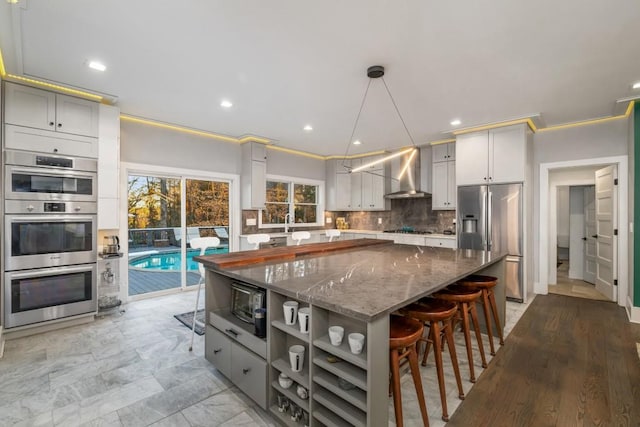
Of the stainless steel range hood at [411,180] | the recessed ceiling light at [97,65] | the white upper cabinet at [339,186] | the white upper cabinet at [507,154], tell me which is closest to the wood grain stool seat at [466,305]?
the white upper cabinet at [507,154]

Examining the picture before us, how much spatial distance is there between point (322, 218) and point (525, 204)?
157 inches

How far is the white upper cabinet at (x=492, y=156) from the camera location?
4.20 m

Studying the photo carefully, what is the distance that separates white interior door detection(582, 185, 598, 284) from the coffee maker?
752cm

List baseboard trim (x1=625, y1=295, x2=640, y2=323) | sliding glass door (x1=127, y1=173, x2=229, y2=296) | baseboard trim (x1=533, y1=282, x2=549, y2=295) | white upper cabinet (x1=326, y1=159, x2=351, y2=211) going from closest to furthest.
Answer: baseboard trim (x1=625, y1=295, x2=640, y2=323) < sliding glass door (x1=127, y1=173, x2=229, y2=296) < baseboard trim (x1=533, y1=282, x2=549, y2=295) < white upper cabinet (x1=326, y1=159, x2=351, y2=211)

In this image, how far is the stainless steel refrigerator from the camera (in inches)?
168

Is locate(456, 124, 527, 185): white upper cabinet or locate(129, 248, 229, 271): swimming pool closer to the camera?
locate(456, 124, 527, 185): white upper cabinet

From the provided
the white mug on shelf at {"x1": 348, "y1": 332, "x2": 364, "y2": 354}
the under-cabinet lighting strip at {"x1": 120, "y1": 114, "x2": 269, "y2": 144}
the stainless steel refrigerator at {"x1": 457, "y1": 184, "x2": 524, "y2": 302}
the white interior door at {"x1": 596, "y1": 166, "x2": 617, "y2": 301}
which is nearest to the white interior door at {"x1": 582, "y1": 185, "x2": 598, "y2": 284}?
the white interior door at {"x1": 596, "y1": 166, "x2": 617, "y2": 301}

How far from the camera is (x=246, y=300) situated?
216 centimetres

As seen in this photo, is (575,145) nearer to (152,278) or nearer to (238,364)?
(238,364)

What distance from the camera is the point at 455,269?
7.52 ft

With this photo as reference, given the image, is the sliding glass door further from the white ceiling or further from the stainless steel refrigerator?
the stainless steel refrigerator

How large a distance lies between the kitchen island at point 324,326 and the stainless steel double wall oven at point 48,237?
2.02m

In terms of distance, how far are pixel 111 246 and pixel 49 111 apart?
1.62 m

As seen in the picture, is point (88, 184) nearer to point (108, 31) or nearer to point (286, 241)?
point (108, 31)
